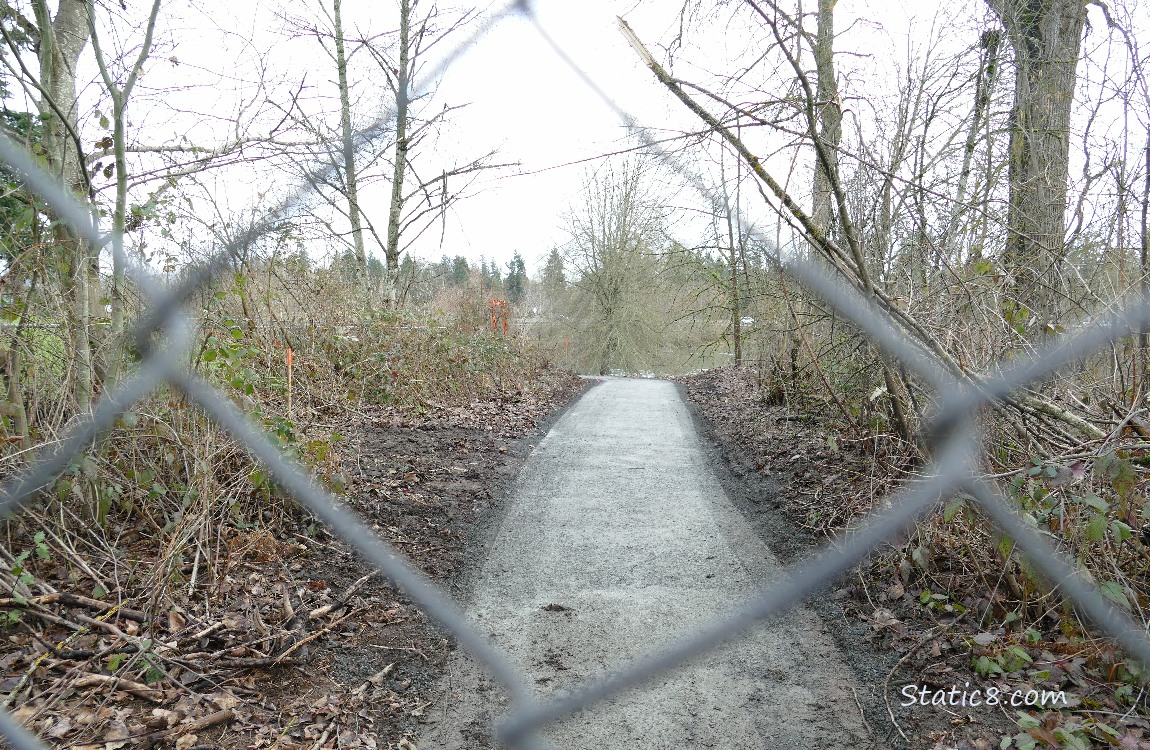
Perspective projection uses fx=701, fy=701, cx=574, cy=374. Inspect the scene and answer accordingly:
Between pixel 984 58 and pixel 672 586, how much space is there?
4236 millimetres

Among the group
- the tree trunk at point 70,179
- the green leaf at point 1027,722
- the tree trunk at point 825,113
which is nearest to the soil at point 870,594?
the green leaf at point 1027,722

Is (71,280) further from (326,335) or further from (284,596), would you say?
(326,335)

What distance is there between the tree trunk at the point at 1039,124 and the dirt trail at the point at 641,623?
88.8 inches

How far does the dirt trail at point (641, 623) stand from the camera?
9.57 feet

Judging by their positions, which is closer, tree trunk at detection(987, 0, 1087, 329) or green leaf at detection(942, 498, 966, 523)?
green leaf at detection(942, 498, 966, 523)

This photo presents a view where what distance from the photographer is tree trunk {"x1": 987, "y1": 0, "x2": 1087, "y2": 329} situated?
3.77 m

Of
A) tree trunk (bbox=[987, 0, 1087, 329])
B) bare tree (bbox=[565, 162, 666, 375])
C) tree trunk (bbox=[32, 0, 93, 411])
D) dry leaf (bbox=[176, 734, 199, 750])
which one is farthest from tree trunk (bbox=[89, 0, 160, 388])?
bare tree (bbox=[565, 162, 666, 375])

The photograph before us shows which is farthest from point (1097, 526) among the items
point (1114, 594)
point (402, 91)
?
point (402, 91)

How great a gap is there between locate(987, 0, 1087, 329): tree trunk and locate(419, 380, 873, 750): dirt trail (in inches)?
88.8

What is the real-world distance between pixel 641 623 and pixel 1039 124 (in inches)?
156

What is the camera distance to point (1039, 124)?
4.45m

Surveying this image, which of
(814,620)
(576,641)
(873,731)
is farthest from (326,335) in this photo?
(873,731)

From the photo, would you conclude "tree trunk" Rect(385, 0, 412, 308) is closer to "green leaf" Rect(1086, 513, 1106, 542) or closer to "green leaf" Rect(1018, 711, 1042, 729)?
"green leaf" Rect(1086, 513, 1106, 542)

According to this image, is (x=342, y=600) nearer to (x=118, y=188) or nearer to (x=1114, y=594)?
(x=118, y=188)
